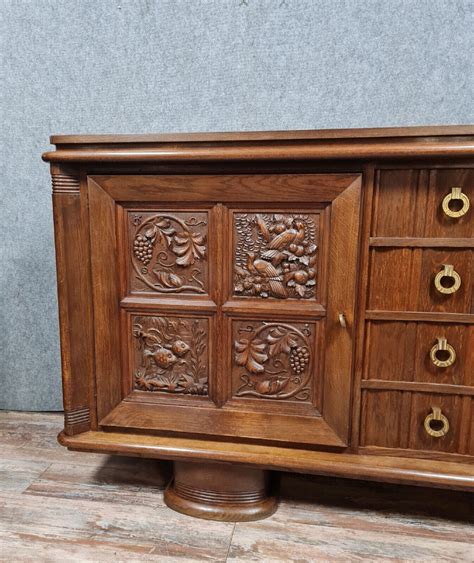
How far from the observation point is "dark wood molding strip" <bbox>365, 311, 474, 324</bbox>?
2.56 feet

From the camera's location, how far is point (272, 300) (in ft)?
2.76

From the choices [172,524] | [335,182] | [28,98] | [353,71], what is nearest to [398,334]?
[335,182]

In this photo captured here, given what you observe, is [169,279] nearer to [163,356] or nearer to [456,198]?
[163,356]

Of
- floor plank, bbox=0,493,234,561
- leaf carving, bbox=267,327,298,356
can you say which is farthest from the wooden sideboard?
floor plank, bbox=0,493,234,561

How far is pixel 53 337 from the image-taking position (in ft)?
4.59

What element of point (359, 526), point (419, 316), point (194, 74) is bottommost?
point (359, 526)

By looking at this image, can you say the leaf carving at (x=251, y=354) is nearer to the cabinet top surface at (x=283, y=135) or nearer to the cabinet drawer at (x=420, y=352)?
the cabinet drawer at (x=420, y=352)

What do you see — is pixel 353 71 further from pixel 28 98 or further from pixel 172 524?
pixel 172 524

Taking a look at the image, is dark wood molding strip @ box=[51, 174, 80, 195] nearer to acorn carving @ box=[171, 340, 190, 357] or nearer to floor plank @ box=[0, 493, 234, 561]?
acorn carving @ box=[171, 340, 190, 357]

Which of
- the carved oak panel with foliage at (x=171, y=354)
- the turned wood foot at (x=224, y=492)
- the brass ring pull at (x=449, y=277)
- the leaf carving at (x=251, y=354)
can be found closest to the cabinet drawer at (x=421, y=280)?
the brass ring pull at (x=449, y=277)

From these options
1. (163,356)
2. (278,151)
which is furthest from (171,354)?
(278,151)

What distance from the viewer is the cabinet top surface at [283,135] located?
0.72 metres

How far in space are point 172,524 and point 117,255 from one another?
1.75 feet

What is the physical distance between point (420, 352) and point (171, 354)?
0.44 metres
